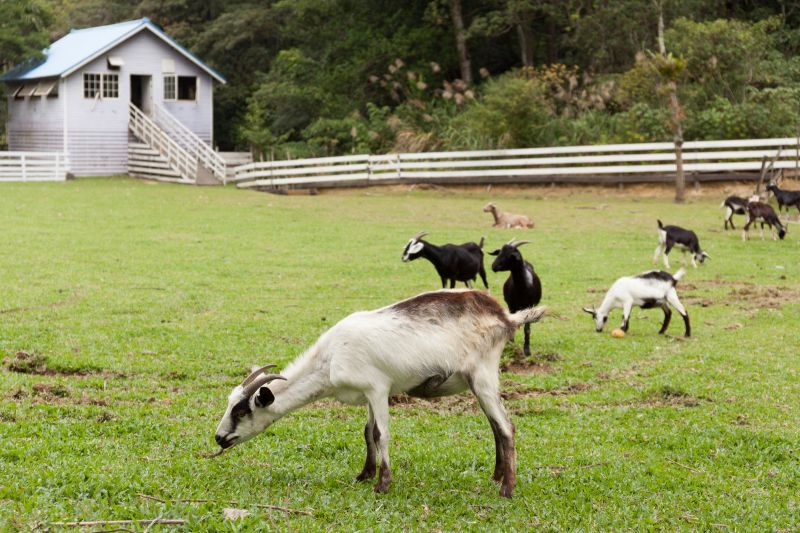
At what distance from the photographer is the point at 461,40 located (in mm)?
38219

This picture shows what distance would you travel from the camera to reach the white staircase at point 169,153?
37844mm

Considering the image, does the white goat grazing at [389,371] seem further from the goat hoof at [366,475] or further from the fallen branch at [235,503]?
the fallen branch at [235,503]

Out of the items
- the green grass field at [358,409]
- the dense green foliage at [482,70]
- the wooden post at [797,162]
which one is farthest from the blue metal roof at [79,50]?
the wooden post at [797,162]

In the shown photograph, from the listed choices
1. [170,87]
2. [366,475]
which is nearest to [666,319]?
[366,475]

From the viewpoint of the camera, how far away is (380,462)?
19.9 ft

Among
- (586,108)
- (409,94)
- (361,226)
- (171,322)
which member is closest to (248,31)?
(409,94)

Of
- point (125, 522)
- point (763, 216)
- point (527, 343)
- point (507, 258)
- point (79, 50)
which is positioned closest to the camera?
point (125, 522)

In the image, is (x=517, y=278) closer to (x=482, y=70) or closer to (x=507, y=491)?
(x=507, y=491)

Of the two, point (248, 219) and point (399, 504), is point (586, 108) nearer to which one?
point (248, 219)

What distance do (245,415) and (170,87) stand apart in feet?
124

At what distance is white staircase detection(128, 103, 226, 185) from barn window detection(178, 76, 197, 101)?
7.15 ft

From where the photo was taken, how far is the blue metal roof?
127 feet

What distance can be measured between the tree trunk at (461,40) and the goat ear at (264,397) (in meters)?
32.7

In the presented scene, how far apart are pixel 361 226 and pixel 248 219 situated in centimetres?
304
